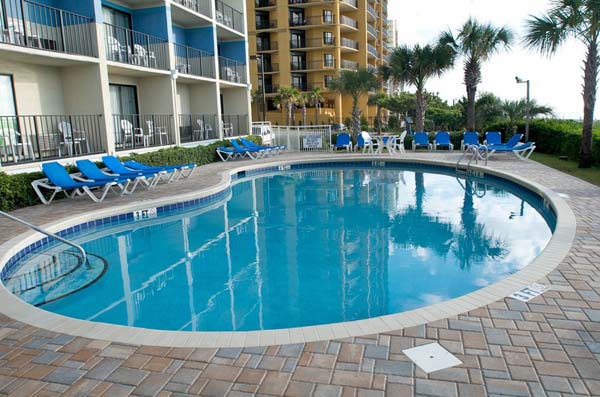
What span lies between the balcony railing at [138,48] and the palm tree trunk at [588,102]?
1303 cm

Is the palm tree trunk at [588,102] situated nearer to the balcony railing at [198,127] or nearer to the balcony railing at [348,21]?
the balcony railing at [198,127]

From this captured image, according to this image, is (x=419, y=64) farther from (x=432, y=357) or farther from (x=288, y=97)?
(x=432, y=357)

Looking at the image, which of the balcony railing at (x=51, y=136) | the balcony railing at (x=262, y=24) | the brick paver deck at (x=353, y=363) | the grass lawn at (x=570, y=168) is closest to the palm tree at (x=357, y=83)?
the grass lawn at (x=570, y=168)

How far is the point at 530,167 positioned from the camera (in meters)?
13.7

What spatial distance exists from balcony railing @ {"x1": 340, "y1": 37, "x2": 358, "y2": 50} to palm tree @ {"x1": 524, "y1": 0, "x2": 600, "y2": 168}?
38.7 m

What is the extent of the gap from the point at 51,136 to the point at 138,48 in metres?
4.41

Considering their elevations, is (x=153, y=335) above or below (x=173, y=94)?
below

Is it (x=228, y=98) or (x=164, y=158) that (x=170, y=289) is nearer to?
(x=164, y=158)

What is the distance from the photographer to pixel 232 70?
72.0 ft

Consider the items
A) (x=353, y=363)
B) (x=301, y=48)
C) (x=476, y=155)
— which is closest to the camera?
(x=353, y=363)

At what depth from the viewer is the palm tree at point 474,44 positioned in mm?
20750

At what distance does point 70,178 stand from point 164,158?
4677 millimetres

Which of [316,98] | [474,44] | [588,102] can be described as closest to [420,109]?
[474,44]

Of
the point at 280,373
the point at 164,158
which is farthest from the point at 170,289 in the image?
the point at 164,158
